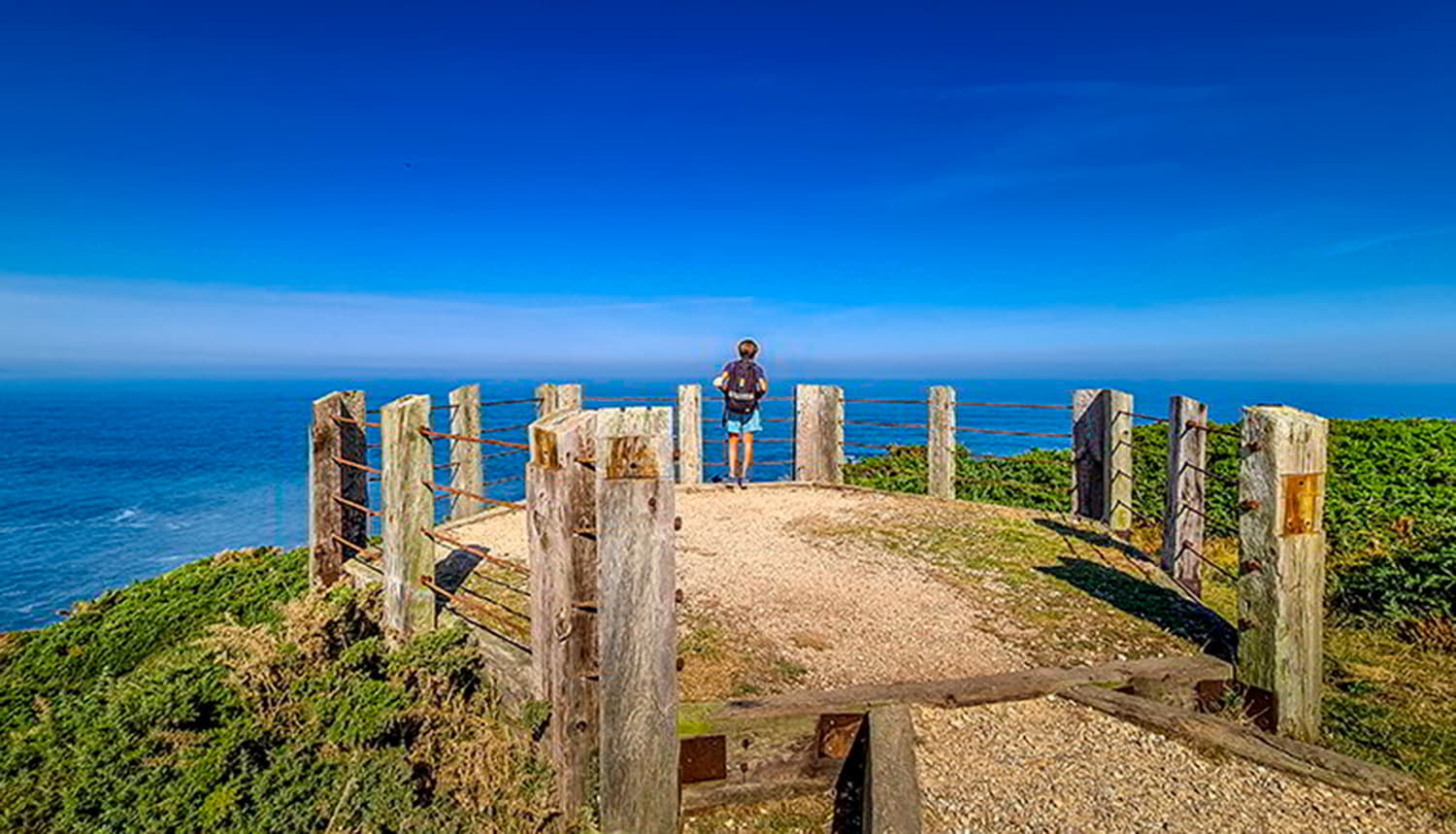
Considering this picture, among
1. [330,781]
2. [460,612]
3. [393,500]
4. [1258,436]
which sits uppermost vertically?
A: [1258,436]

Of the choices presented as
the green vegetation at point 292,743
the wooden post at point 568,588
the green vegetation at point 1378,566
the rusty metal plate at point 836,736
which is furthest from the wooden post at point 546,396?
the rusty metal plate at point 836,736

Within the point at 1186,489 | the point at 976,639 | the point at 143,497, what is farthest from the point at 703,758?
the point at 143,497

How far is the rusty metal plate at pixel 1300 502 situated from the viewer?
4.01 metres

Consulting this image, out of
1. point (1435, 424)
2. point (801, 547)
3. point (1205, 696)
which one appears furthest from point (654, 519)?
point (1435, 424)

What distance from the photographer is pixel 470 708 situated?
Answer: 14.9ft

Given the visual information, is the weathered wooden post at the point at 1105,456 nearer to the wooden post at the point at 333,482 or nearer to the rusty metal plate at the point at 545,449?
the rusty metal plate at the point at 545,449

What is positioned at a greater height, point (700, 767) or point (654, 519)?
point (654, 519)

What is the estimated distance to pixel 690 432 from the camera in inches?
436

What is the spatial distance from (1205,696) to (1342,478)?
8706 mm

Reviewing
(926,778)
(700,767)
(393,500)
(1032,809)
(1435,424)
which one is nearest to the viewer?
(1032,809)

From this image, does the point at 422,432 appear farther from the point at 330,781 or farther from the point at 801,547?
the point at 801,547

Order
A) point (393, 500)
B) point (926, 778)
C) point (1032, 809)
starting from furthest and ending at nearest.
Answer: point (393, 500), point (926, 778), point (1032, 809)

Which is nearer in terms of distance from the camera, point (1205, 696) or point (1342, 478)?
point (1205, 696)

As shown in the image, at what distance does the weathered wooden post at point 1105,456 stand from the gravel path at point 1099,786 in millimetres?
4417
